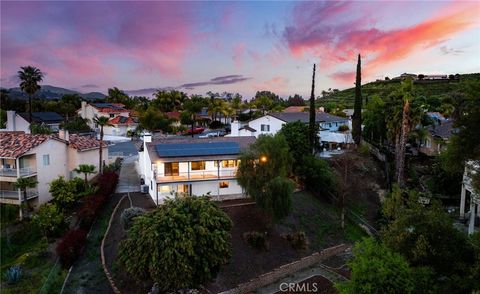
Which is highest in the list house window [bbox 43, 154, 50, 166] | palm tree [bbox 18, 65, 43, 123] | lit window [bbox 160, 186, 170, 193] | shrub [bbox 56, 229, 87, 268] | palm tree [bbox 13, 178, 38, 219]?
palm tree [bbox 18, 65, 43, 123]

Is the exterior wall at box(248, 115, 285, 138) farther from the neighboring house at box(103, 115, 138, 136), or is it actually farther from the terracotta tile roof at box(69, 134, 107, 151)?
the neighboring house at box(103, 115, 138, 136)

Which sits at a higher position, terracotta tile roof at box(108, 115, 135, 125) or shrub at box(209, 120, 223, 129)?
terracotta tile roof at box(108, 115, 135, 125)

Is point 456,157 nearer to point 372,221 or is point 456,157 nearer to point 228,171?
point 372,221

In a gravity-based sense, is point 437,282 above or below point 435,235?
below

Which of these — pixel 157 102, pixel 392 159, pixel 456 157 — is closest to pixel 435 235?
pixel 456 157

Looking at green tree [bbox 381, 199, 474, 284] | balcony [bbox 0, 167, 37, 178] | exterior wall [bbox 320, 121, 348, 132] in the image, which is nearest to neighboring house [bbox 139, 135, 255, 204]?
balcony [bbox 0, 167, 37, 178]

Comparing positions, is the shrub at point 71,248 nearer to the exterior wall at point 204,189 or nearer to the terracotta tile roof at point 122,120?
the exterior wall at point 204,189
